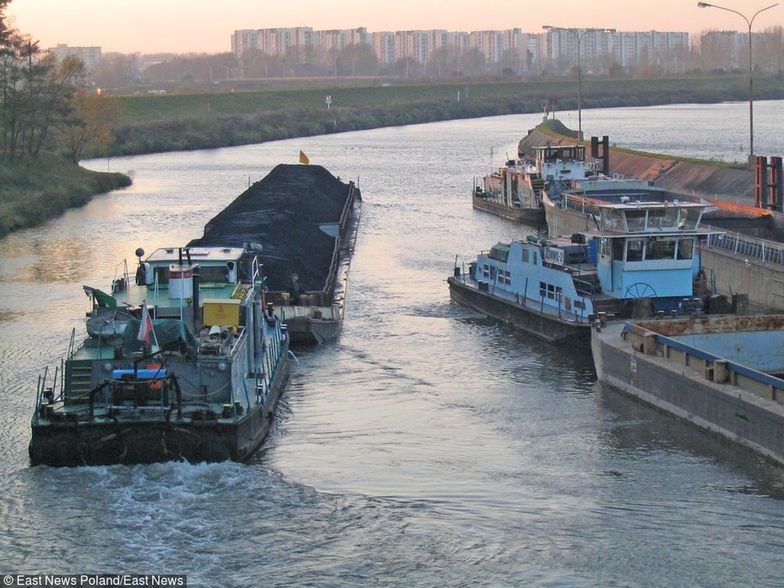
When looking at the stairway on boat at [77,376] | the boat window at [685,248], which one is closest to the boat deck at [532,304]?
the boat window at [685,248]

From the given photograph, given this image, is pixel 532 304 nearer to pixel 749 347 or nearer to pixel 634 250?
pixel 634 250

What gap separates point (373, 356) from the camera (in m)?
32.4

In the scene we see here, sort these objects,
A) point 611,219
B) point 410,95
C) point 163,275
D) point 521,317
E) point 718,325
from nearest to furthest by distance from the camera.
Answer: point 718,325 < point 163,275 < point 611,219 < point 521,317 < point 410,95

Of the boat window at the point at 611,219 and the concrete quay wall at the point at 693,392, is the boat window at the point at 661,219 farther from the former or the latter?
the concrete quay wall at the point at 693,392

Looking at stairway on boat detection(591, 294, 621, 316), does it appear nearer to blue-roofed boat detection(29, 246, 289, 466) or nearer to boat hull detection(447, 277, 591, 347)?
boat hull detection(447, 277, 591, 347)

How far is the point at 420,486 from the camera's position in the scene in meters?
22.5

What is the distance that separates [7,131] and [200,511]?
62.1m

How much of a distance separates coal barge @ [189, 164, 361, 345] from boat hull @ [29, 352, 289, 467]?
1072cm

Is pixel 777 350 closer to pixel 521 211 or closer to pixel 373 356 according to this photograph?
pixel 373 356

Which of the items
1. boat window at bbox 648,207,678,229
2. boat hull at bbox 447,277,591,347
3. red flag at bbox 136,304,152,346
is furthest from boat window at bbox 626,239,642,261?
red flag at bbox 136,304,152,346

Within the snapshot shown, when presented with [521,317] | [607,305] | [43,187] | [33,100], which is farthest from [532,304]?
[33,100]

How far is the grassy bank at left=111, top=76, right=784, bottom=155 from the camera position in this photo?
117000 millimetres

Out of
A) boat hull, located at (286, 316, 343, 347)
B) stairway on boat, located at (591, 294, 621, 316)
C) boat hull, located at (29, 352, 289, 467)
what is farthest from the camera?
boat hull, located at (286, 316, 343, 347)

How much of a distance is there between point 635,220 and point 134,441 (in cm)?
1502
